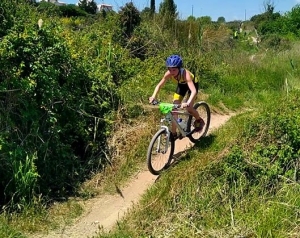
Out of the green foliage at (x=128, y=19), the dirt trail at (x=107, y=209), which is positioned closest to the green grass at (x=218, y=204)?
the dirt trail at (x=107, y=209)

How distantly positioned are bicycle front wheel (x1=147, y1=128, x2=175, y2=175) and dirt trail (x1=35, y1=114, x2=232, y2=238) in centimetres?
21

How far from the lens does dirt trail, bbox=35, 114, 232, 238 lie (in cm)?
527

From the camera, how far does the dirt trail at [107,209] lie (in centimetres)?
527

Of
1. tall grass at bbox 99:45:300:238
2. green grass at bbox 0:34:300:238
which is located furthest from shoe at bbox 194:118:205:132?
tall grass at bbox 99:45:300:238

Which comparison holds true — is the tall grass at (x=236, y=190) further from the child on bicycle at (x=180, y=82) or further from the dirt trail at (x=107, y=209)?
the child on bicycle at (x=180, y=82)

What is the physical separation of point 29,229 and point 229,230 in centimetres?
229

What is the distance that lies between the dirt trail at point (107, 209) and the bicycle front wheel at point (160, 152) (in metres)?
0.21

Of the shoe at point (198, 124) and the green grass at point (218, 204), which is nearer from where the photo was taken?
the green grass at point (218, 204)

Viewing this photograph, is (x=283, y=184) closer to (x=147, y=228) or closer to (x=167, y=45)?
(x=147, y=228)

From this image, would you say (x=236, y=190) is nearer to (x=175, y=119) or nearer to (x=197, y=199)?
(x=197, y=199)

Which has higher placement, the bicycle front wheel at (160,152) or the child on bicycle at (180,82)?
the child on bicycle at (180,82)

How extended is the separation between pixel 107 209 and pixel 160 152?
1.09m

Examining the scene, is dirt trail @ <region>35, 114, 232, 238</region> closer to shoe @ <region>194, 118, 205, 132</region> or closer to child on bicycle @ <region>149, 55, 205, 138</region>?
child on bicycle @ <region>149, 55, 205, 138</region>

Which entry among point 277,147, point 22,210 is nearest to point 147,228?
point 22,210
